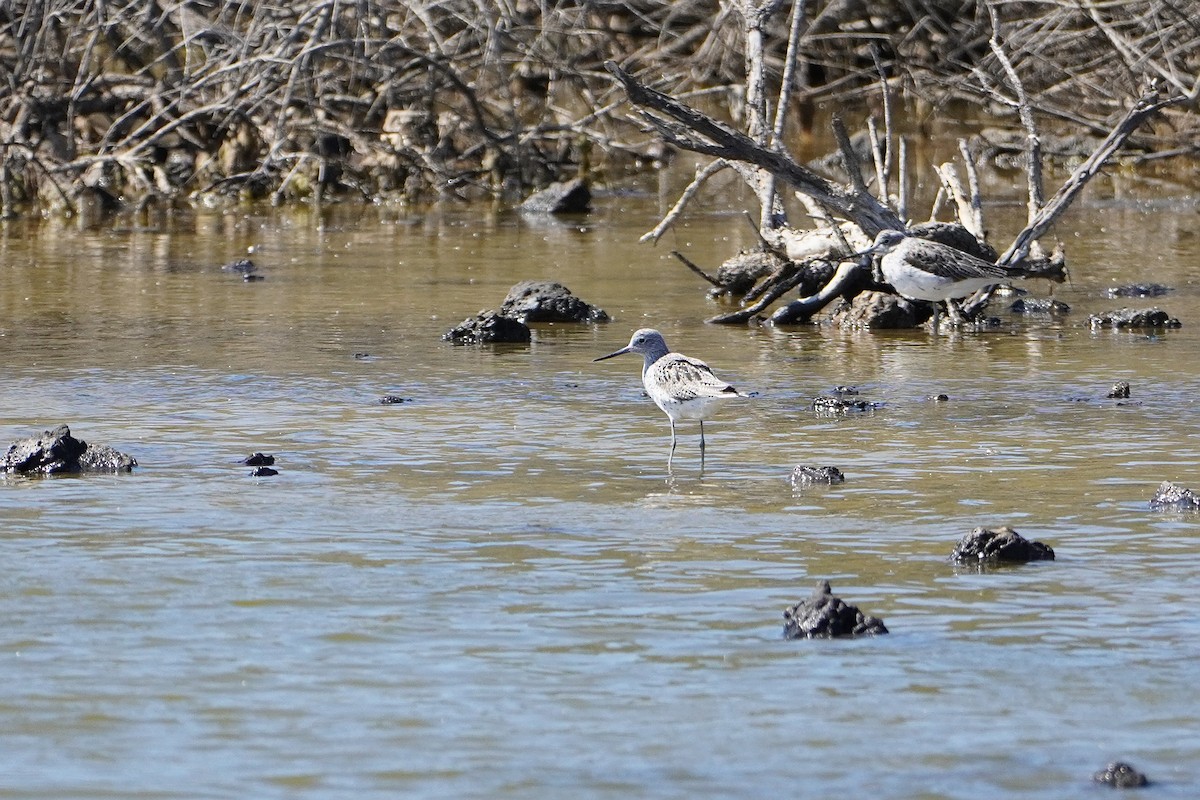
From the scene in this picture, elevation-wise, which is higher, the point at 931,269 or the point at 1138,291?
the point at 931,269

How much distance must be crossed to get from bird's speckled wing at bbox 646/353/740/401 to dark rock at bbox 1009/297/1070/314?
17.8ft

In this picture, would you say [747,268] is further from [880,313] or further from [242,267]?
[242,267]

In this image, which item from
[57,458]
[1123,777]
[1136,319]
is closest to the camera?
[1123,777]

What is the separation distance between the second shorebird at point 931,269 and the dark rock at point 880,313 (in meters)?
0.53

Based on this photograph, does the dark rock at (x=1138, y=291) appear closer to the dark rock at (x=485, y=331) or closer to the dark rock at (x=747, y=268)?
the dark rock at (x=747, y=268)

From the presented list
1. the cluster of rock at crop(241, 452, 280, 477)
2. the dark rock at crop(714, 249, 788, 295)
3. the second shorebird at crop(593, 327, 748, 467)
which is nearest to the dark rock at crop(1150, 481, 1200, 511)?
the second shorebird at crop(593, 327, 748, 467)

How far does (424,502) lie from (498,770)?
316 centimetres

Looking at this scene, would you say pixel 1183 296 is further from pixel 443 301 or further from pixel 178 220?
pixel 178 220

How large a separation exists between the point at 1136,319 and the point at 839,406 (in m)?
3.66

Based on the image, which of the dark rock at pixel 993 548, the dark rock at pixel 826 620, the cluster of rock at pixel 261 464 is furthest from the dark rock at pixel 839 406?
the dark rock at pixel 826 620

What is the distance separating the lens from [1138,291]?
14.8m

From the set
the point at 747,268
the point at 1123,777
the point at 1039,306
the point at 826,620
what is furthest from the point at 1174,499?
the point at 747,268

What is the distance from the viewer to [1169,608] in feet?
20.7

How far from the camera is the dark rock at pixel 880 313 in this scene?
13.6 meters
